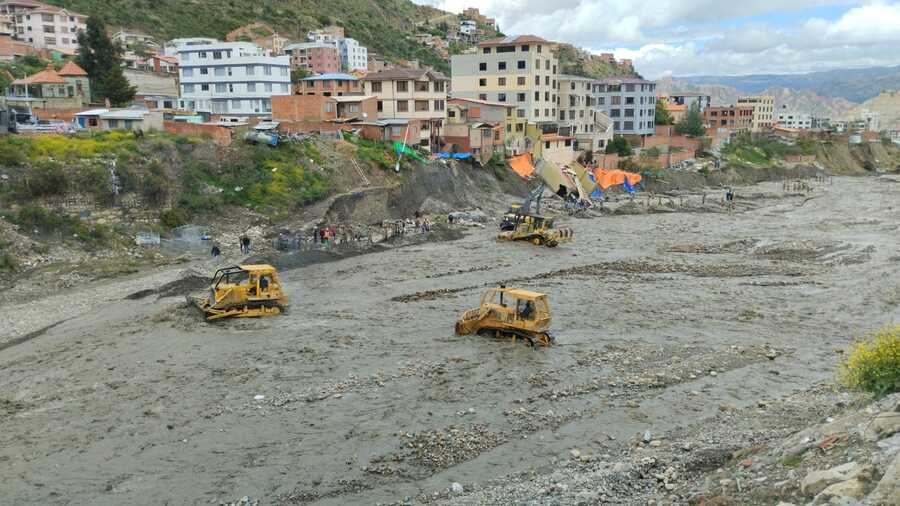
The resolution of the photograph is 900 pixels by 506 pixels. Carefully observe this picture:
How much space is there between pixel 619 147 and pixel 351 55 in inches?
1801

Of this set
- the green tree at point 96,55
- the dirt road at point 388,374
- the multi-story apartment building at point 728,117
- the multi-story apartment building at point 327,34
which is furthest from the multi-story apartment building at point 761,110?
the green tree at point 96,55

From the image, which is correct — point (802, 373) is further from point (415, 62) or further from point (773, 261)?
point (415, 62)

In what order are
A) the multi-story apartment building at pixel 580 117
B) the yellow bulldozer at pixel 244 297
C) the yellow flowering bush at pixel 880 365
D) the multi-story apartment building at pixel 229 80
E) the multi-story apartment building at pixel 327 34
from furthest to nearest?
the multi-story apartment building at pixel 327 34 → the multi-story apartment building at pixel 580 117 → the multi-story apartment building at pixel 229 80 → the yellow bulldozer at pixel 244 297 → the yellow flowering bush at pixel 880 365

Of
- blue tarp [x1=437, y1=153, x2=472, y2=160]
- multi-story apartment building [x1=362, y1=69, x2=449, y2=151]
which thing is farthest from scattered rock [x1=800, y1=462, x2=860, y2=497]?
multi-story apartment building [x1=362, y1=69, x2=449, y2=151]

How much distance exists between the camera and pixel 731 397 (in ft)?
53.7

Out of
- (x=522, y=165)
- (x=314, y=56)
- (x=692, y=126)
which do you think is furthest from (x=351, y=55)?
(x=522, y=165)

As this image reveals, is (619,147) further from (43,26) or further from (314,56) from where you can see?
(43,26)

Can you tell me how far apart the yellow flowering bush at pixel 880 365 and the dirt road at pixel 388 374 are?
3.50m

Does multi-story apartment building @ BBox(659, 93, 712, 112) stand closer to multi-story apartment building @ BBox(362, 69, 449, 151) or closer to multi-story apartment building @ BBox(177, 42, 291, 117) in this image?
multi-story apartment building @ BBox(362, 69, 449, 151)

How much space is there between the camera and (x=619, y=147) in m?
69.9

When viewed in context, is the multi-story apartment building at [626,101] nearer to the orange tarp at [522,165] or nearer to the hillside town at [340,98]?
the hillside town at [340,98]

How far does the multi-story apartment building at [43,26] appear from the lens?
245 ft

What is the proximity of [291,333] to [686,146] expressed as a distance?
213 feet

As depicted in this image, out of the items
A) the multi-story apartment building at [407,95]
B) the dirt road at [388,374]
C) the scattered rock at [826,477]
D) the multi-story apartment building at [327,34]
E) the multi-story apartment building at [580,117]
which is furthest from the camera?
the multi-story apartment building at [327,34]
